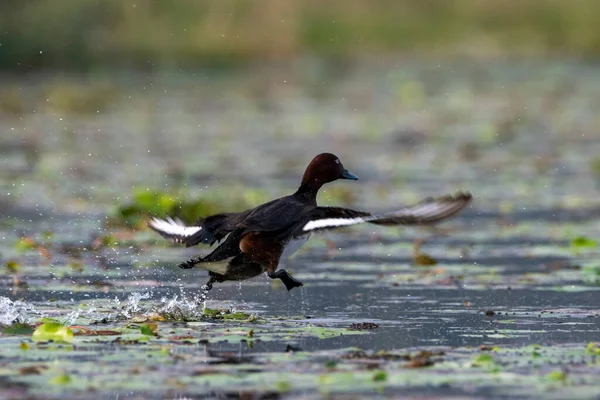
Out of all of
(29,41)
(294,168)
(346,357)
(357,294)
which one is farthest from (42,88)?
(346,357)

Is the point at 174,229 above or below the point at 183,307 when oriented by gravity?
above

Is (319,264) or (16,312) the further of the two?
(319,264)

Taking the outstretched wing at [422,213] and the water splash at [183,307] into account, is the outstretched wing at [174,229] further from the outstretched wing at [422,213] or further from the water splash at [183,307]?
the outstretched wing at [422,213]

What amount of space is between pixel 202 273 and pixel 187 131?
1335cm

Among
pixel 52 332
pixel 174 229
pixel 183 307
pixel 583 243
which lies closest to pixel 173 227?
pixel 174 229

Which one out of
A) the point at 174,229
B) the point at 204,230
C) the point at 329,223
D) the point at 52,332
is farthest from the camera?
the point at 174,229

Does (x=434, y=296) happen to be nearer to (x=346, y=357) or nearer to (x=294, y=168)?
(x=346, y=357)

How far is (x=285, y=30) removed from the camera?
37094mm

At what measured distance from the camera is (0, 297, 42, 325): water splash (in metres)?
8.22

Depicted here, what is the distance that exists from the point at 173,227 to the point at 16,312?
1.53 meters

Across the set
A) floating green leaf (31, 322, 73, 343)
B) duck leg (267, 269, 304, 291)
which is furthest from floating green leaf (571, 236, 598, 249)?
floating green leaf (31, 322, 73, 343)

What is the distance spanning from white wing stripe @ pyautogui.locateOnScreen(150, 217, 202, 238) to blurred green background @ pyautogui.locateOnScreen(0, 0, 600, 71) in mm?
22077

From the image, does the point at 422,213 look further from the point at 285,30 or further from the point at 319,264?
the point at 285,30

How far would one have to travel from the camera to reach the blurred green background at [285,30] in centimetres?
3303
